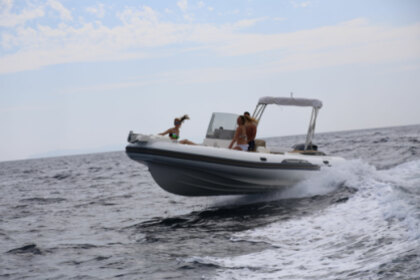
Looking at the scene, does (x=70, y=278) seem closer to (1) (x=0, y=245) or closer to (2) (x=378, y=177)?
(1) (x=0, y=245)

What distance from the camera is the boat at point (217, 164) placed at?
8984 mm

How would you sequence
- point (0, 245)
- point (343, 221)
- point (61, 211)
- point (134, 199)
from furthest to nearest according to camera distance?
1. point (134, 199)
2. point (61, 211)
3. point (0, 245)
4. point (343, 221)

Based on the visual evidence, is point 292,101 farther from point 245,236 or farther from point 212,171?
point 245,236

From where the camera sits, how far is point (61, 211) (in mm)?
11516

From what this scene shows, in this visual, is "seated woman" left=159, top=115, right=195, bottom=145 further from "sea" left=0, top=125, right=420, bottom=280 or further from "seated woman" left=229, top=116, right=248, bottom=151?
"sea" left=0, top=125, right=420, bottom=280

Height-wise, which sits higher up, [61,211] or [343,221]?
[343,221]

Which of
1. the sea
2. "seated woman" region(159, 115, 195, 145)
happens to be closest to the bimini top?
the sea

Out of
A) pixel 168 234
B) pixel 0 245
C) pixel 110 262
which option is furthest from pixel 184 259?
pixel 0 245

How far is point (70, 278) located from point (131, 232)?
9.04 feet

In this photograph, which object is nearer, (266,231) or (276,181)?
(266,231)

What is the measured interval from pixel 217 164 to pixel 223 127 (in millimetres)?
1702

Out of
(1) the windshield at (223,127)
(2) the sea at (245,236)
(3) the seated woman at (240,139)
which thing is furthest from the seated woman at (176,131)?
(2) the sea at (245,236)

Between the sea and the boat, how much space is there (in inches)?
16.4

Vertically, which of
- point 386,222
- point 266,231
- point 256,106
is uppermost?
point 256,106
